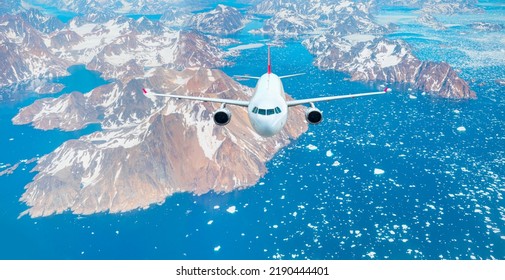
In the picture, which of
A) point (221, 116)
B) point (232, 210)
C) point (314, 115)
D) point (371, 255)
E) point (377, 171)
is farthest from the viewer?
point (377, 171)

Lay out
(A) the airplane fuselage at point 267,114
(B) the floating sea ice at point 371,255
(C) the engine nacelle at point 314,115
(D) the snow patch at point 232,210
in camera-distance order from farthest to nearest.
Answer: (D) the snow patch at point 232,210 < (B) the floating sea ice at point 371,255 < (C) the engine nacelle at point 314,115 < (A) the airplane fuselage at point 267,114

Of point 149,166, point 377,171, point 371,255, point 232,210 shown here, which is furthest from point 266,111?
point 377,171

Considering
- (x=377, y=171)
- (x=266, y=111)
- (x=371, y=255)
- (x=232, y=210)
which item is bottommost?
(x=377, y=171)

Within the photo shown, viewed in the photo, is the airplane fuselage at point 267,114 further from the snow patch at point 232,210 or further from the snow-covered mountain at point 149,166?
the snow-covered mountain at point 149,166

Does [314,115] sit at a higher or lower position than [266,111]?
lower

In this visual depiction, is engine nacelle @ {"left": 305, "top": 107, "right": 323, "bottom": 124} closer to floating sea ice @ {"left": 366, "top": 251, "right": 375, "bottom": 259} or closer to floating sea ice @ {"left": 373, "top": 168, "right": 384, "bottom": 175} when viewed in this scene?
floating sea ice @ {"left": 366, "top": 251, "right": 375, "bottom": 259}

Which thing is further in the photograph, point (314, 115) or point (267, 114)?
point (314, 115)

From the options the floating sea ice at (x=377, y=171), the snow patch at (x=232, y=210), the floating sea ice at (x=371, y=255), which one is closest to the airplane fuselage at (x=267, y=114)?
the floating sea ice at (x=371, y=255)

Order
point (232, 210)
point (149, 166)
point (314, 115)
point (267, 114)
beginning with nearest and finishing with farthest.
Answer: point (267, 114) < point (314, 115) < point (232, 210) < point (149, 166)

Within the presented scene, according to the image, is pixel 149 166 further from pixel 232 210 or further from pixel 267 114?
pixel 267 114

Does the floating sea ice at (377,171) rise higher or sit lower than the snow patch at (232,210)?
lower

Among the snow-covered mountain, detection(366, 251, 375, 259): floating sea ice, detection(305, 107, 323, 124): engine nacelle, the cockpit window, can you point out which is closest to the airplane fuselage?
the cockpit window

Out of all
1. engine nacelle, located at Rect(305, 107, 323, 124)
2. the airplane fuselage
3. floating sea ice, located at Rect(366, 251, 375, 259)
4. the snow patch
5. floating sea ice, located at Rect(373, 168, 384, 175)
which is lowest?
floating sea ice, located at Rect(373, 168, 384, 175)

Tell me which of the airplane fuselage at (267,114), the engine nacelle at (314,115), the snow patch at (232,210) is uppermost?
the airplane fuselage at (267,114)
